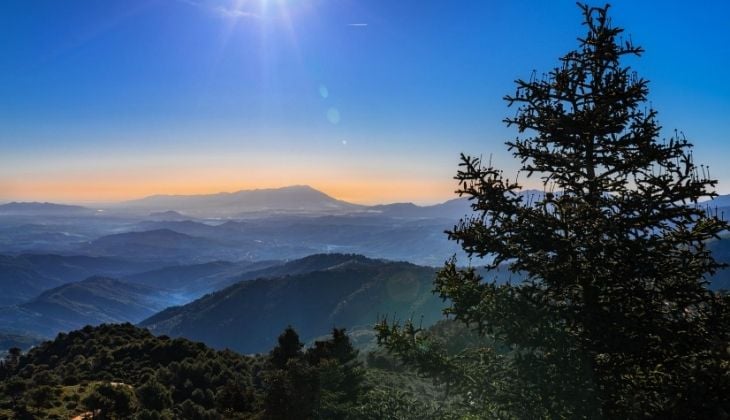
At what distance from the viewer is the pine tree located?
29.5 feet

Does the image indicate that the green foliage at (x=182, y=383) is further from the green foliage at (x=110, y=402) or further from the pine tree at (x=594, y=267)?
the pine tree at (x=594, y=267)

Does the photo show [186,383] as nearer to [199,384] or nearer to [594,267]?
[199,384]

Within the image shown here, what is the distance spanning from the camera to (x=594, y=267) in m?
9.49

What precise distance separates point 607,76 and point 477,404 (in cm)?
894

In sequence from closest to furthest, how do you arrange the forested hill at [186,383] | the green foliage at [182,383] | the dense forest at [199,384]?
the dense forest at [199,384], the forested hill at [186,383], the green foliage at [182,383]

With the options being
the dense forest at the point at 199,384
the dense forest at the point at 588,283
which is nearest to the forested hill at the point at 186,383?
the dense forest at the point at 199,384

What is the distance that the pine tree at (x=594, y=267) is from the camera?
9.00 m

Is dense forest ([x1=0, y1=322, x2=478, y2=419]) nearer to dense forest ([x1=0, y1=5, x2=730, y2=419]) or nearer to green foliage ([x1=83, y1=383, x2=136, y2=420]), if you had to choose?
green foliage ([x1=83, y1=383, x2=136, y2=420])

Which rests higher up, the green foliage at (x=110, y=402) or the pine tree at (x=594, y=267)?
the pine tree at (x=594, y=267)

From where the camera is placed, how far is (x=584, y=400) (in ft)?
28.9

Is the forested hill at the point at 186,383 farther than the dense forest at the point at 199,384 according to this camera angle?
Yes

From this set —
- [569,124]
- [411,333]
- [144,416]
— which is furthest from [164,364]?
[569,124]

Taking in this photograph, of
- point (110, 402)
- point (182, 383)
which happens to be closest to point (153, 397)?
point (110, 402)

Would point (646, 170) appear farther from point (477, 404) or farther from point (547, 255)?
point (477, 404)
